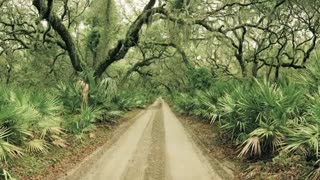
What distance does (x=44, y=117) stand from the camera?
1093 cm

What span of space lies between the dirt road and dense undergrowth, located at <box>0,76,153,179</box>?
138cm

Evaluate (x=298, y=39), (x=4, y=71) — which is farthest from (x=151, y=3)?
(x=4, y=71)

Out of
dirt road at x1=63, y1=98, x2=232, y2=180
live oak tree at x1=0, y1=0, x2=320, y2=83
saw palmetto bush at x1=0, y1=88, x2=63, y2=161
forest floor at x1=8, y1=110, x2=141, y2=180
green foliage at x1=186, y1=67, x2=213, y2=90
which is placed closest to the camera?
forest floor at x1=8, y1=110, x2=141, y2=180

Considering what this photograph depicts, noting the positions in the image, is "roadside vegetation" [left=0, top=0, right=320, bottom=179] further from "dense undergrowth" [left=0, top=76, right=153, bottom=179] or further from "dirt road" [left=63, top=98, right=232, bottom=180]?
"dirt road" [left=63, top=98, right=232, bottom=180]

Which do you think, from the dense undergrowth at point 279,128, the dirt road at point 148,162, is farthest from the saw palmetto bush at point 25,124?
the dense undergrowth at point 279,128

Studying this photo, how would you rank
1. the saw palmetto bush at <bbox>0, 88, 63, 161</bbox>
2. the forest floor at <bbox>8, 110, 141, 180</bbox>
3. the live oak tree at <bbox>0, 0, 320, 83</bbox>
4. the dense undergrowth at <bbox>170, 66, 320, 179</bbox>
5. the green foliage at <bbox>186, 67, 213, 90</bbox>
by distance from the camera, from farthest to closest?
the green foliage at <bbox>186, 67, 213, 90</bbox>, the live oak tree at <bbox>0, 0, 320, 83</bbox>, the saw palmetto bush at <bbox>0, 88, 63, 161</bbox>, the forest floor at <bbox>8, 110, 141, 180</bbox>, the dense undergrowth at <bbox>170, 66, 320, 179</bbox>

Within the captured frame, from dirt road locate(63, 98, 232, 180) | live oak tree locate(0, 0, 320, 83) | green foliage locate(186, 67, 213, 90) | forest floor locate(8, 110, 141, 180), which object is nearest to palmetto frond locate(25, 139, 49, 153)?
forest floor locate(8, 110, 141, 180)

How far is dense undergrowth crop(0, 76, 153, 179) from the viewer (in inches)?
332

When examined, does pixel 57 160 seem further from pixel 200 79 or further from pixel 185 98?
pixel 185 98

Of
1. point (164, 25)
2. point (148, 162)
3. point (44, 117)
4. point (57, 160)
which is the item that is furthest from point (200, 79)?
point (57, 160)

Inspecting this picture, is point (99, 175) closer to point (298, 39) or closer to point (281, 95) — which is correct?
point (281, 95)

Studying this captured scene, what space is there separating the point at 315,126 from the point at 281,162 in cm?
113

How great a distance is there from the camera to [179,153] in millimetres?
11219

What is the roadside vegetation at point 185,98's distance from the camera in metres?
8.51
